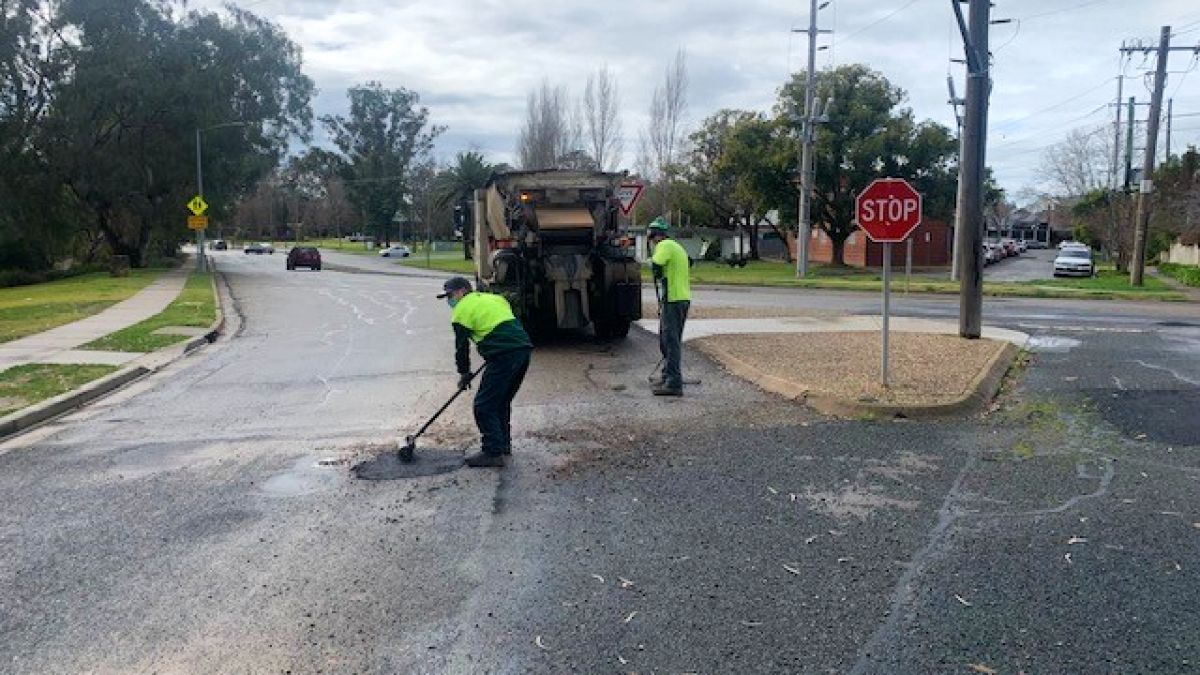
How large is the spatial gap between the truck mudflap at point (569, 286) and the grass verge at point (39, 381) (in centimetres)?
587

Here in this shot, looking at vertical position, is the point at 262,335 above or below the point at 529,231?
below

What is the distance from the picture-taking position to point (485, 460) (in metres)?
7.06

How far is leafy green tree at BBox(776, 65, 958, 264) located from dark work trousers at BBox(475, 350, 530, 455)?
3737 cm

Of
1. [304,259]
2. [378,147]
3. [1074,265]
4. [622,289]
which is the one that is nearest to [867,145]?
[1074,265]

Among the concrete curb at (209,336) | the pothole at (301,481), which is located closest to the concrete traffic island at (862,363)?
the pothole at (301,481)

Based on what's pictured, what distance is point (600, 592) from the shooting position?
4.62 meters

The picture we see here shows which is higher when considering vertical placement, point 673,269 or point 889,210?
point 889,210

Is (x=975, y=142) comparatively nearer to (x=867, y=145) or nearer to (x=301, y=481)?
(x=301, y=481)

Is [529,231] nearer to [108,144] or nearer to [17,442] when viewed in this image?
[17,442]

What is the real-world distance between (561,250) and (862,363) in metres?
4.80

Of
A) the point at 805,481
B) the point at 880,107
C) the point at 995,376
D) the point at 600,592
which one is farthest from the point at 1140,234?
the point at 600,592

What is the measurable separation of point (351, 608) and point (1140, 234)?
34.4 metres

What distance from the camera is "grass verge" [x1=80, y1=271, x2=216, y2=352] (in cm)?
1454

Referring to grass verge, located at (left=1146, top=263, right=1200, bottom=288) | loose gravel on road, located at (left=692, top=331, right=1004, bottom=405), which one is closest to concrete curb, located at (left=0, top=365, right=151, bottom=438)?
loose gravel on road, located at (left=692, top=331, right=1004, bottom=405)
